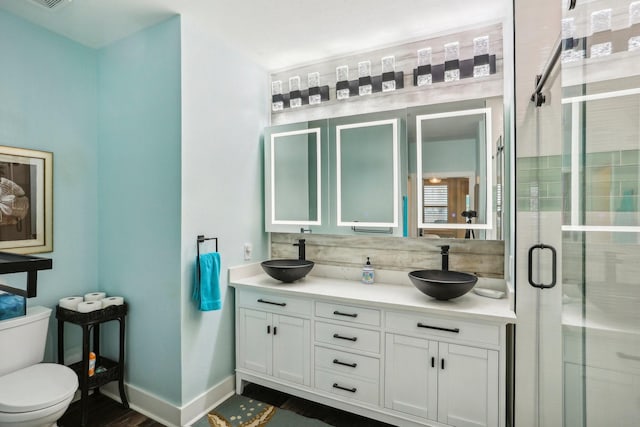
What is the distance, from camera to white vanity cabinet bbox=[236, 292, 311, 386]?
2.28 m

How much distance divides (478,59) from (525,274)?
1.46m

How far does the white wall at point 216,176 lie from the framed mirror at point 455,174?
1397 mm

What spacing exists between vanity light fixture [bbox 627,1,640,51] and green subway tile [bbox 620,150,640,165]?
204mm

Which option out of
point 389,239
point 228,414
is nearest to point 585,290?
point 389,239

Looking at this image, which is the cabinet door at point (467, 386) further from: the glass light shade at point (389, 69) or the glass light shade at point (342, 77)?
the glass light shade at point (342, 77)

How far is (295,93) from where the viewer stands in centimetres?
287

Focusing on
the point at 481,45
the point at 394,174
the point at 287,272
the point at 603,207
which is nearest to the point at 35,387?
the point at 287,272

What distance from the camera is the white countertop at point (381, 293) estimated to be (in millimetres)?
1818

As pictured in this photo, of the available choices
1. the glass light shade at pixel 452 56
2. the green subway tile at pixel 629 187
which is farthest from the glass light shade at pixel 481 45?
the green subway tile at pixel 629 187

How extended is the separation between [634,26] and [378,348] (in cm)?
187

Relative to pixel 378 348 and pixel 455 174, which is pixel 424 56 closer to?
pixel 455 174

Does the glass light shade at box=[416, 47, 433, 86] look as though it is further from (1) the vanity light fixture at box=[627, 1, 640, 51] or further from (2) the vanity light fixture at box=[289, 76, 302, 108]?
(1) the vanity light fixture at box=[627, 1, 640, 51]

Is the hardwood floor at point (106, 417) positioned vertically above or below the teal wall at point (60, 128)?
below

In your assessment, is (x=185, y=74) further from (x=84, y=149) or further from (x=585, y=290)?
(x=585, y=290)
